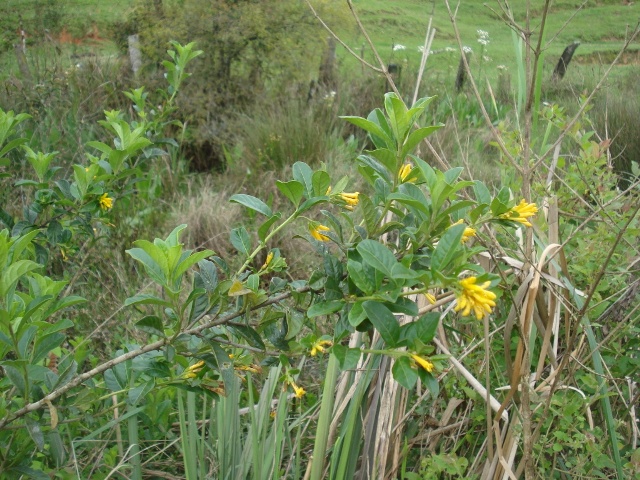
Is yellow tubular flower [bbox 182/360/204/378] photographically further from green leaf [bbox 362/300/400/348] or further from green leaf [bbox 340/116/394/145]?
green leaf [bbox 340/116/394/145]

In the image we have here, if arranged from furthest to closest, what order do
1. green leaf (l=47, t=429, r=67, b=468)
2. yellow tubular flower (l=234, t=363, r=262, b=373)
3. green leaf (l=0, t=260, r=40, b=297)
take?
green leaf (l=47, t=429, r=67, b=468) < yellow tubular flower (l=234, t=363, r=262, b=373) < green leaf (l=0, t=260, r=40, b=297)

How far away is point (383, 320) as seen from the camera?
0.88 meters

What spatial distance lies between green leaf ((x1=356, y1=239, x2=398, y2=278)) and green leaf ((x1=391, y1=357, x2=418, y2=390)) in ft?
0.39

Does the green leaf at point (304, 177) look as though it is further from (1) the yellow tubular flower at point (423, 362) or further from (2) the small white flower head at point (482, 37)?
(2) the small white flower head at point (482, 37)

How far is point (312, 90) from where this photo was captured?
19.1 feet

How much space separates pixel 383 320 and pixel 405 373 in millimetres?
73

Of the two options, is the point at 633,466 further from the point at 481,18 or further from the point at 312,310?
the point at 481,18

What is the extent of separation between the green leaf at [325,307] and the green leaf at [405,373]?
4.9 inches

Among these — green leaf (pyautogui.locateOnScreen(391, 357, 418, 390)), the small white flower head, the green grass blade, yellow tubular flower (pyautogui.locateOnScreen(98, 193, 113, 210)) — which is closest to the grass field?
the small white flower head

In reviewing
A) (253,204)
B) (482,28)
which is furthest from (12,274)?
(482,28)

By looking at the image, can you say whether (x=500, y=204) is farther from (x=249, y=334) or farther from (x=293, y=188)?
(x=249, y=334)

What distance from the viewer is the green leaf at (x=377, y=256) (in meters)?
0.84

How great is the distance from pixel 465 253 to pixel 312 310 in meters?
0.23

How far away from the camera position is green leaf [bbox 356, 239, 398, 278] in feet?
2.75
